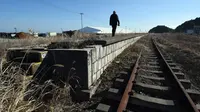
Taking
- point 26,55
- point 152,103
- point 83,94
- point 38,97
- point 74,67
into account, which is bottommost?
point 83,94

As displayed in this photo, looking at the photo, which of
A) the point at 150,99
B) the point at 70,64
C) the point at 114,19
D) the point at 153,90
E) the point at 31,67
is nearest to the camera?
the point at 150,99

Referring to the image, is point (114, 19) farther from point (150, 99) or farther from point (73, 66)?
point (150, 99)

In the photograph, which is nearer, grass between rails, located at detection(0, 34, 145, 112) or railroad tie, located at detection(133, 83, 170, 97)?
grass between rails, located at detection(0, 34, 145, 112)

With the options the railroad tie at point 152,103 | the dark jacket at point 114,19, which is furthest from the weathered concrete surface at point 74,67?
the dark jacket at point 114,19

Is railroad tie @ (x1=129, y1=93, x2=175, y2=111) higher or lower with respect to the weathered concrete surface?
lower

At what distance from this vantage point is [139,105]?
8.79ft

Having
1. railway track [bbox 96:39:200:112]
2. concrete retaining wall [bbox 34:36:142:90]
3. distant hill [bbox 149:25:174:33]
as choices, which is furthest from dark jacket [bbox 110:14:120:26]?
distant hill [bbox 149:25:174:33]

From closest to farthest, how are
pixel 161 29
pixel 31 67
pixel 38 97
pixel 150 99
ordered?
pixel 38 97 → pixel 150 99 → pixel 31 67 → pixel 161 29

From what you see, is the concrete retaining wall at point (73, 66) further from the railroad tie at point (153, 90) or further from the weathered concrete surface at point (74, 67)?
the railroad tie at point (153, 90)

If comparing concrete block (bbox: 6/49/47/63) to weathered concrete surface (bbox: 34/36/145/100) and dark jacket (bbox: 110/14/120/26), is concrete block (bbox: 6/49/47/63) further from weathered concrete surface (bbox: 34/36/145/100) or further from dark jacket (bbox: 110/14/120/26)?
dark jacket (bbox: 110/14/120/26)

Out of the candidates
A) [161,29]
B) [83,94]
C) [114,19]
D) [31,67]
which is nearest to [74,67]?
[83,94]

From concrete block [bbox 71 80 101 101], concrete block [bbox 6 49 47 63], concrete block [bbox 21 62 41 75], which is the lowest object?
concrete block [bbox 71 80 101 101]

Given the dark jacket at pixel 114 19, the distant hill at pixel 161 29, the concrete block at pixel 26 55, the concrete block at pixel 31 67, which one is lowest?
the concrete block at pixel 31 67

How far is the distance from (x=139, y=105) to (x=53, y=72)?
2.14m
